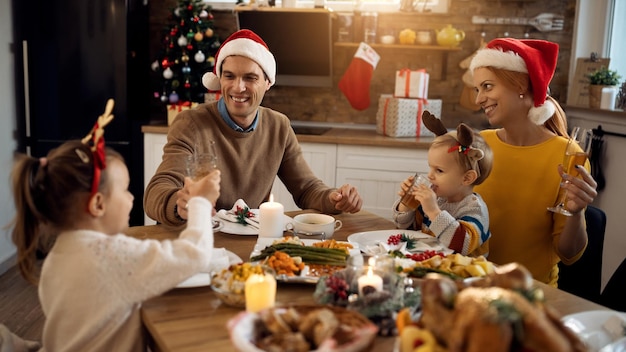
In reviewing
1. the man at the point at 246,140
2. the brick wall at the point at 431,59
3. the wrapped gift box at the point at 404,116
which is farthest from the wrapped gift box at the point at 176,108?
the man at the point at 246,140

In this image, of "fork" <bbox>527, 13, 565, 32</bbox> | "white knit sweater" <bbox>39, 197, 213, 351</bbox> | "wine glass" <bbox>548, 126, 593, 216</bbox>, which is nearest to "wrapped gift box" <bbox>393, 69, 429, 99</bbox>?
"fork" <bbox>527, 13, 565, 32</bbox>

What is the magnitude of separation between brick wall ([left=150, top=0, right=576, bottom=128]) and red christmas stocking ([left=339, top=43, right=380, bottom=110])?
0.22 meters

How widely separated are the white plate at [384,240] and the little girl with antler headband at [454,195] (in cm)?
3

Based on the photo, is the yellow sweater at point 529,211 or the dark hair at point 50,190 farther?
the yellow sweater at point 529,211

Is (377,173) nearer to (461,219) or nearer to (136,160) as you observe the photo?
(136,160)

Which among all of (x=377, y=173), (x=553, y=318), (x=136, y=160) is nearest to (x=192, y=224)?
(x=553, y=318)

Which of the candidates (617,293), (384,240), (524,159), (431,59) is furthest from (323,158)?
(617,293)

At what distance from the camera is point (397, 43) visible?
4316 mm

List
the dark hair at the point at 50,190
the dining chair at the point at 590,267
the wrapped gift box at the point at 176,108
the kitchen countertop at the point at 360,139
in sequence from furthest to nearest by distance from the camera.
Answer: the wrapped gift box at the point at 176,108 < the kitchen countertop at the point at 360,139 < the dining chair at the point at 590,267 < the dark hair at the point at 50,190

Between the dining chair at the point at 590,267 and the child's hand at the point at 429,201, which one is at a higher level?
the child's hand at the point at 429,201

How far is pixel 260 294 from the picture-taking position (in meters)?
1.21

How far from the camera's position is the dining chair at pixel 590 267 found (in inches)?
80.7

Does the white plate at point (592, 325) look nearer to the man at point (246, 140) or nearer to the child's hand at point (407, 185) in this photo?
the child's hand at point (407, 185)

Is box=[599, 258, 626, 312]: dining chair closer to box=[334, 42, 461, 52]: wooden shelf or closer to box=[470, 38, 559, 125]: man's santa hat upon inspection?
box=[470, 38, 559, 125]: man's santa hat
